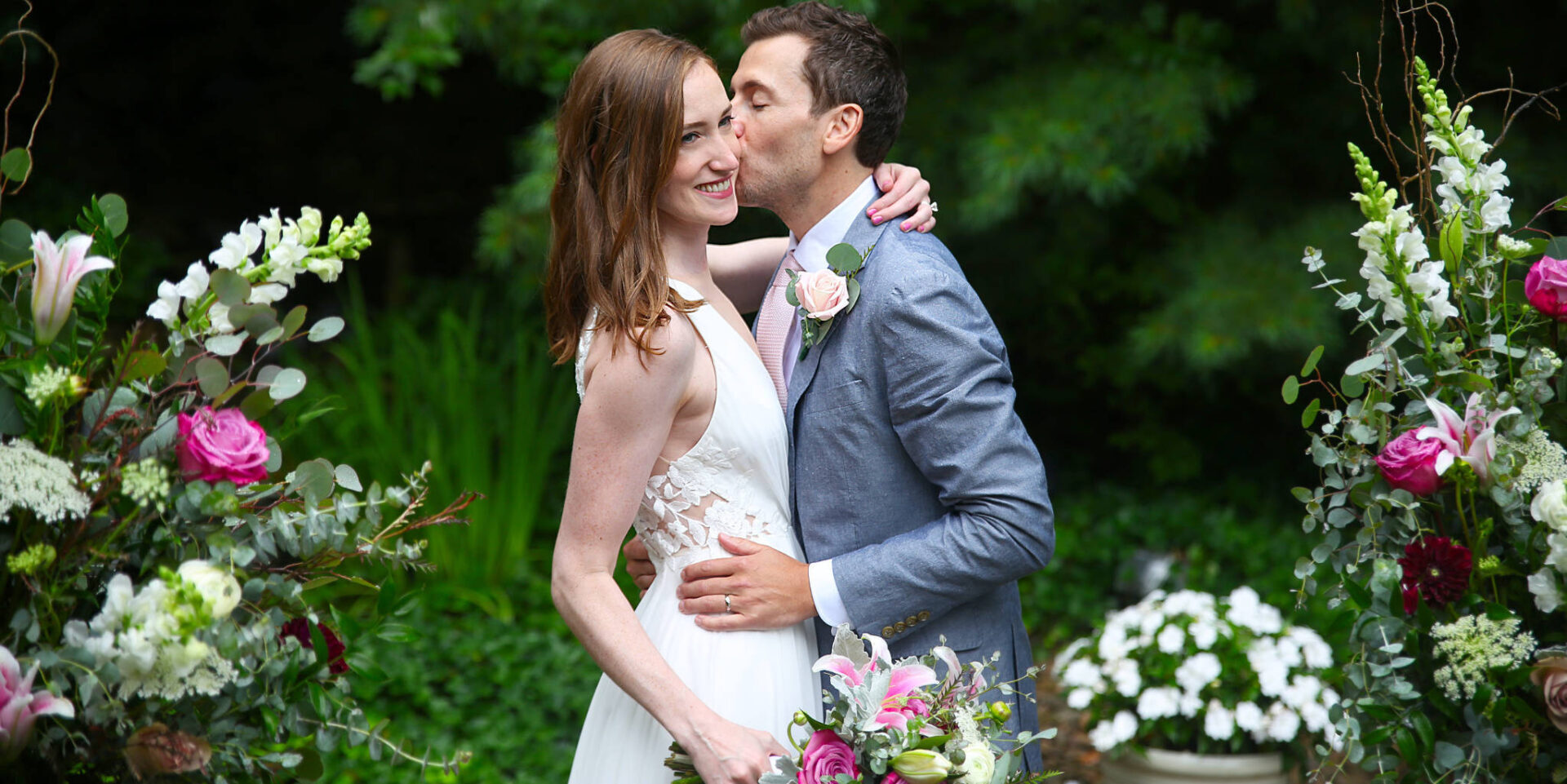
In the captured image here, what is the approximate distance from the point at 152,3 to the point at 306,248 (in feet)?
21.9

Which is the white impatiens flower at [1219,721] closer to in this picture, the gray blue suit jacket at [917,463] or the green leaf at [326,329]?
the gray blue suit jacket at [917,463]

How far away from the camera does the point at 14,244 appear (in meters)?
1.44

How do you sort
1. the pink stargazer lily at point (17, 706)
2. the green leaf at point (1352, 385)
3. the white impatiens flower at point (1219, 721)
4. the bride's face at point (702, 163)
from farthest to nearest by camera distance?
1. the white impatiens flower at point (1219, 721)
2. the bride's face at point (702, 163)
3. the green leaf at point (1352, 385)
4. the pink stargazer lily at point (17, 706)

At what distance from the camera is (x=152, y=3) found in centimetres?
710

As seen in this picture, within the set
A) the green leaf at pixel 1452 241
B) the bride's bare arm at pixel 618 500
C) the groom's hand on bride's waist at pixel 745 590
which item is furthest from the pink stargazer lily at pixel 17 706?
the green leaf at pixel 1452 241

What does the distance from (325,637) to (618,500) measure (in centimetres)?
48

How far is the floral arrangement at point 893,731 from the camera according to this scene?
156cm

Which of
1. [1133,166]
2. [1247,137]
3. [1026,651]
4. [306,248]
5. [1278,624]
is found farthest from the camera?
[1247,137]

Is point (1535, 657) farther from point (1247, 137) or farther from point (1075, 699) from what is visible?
point (1247, 137)

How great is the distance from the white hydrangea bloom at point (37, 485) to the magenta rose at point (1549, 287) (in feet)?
6.16

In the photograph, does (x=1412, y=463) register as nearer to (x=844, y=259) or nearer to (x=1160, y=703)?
(x=844, y=259)

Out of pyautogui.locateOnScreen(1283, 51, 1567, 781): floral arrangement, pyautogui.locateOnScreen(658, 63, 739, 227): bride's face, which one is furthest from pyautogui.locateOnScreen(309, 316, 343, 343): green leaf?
pyautogui.locateOnScreen(1283, 51, 1567, 781): floral arrangement

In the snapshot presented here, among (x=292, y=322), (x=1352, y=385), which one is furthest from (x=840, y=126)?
(x=292, y=322)

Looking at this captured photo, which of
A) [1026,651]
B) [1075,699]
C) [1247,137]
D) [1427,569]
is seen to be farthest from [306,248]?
[1247,137]
